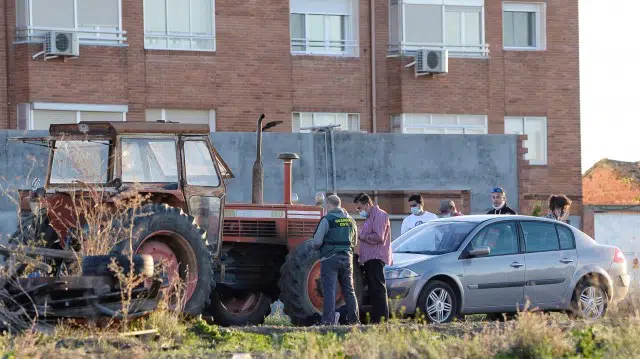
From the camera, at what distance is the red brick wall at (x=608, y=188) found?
4438 cm

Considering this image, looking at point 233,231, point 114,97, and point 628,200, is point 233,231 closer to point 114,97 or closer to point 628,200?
point 114,97

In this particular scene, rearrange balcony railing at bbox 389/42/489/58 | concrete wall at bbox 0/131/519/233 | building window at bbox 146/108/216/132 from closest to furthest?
1. concrete wall at bbox 0/131/519/233
2. building window at bbox 146/108/216/132
3. balcony railing at bbox 389/42/489/58

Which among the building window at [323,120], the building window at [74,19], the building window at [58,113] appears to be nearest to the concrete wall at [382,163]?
the building window at [323,120]

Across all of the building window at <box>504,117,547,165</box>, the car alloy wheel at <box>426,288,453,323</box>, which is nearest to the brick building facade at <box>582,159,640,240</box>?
the building window at <box>504,117,547,165</box>

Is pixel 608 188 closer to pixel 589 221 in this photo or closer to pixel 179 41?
pixel 589 221

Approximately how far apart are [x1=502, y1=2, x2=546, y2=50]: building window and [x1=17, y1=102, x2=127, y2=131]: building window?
10026 millimetres

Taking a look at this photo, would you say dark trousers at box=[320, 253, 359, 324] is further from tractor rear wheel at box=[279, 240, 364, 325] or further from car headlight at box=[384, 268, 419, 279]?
car headlight at box=[384, 268, 419, 279]

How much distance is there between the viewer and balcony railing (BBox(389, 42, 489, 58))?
110ft

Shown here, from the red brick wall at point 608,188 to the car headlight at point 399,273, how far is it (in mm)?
26799

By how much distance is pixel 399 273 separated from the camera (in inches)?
713

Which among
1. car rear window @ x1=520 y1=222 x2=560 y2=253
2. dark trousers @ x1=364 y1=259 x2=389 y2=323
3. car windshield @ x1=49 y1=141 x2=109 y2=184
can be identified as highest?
car windshield @ x1=49 y1=141 x2=109 y2=184

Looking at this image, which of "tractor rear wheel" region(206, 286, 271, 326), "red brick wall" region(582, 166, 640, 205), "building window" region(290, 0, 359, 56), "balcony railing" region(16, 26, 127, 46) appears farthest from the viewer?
"red brick wall" region(582, 166, 640, 205)

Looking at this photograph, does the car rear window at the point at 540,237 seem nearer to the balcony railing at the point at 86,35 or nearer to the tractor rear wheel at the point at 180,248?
the tractor rear wheel at the point at 180,248

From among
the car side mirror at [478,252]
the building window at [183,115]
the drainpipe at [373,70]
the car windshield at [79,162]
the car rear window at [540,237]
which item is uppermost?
the drainpipe at [373,70]
